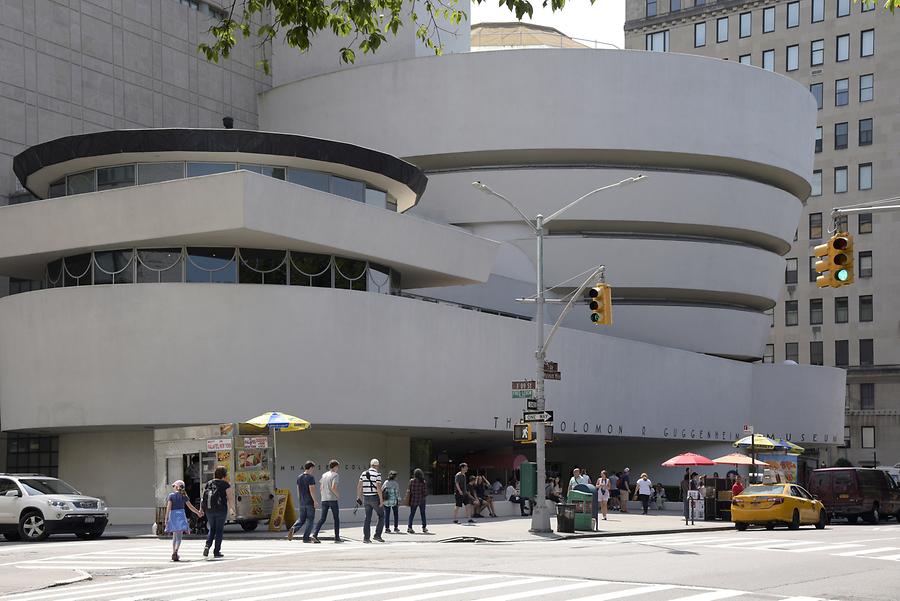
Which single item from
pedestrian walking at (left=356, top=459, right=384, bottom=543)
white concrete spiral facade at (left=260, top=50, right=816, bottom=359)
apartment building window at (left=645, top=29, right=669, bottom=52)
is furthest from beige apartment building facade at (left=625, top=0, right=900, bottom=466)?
pedestrian walking at (left=356, top=459, right=384, bottom=543)

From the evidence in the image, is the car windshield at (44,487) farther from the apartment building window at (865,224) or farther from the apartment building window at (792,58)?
the apartment building window at (792,58)

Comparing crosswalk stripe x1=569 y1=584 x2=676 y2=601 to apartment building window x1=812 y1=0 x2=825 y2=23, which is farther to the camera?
apartment building window x1=812 y1=0 x2=825 y2=23

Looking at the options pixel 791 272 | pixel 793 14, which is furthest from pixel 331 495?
pixel 793 14

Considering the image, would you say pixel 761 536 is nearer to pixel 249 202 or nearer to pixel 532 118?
pixel 249 202

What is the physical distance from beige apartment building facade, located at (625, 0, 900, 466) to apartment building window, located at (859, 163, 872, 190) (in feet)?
0.36

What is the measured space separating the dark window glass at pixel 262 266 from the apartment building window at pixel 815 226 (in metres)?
69.4

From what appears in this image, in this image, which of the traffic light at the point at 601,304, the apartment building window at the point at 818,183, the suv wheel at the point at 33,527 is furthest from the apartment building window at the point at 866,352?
the suv wheel at the point at 33,527

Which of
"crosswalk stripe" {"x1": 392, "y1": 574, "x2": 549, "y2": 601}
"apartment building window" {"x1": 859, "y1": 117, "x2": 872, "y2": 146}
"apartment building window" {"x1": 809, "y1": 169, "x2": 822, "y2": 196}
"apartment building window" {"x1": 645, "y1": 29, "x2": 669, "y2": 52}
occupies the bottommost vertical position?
"crosswalk stripe" {"x1": 392, "y1": 574, "x2": 549, "y2": 601}

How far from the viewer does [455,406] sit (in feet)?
159

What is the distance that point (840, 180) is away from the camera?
101 m

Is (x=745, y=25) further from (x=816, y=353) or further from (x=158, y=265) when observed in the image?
(x=158, y=265)

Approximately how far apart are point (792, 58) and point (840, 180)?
11.5 meters

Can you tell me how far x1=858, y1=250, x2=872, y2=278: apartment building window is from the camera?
325 feet

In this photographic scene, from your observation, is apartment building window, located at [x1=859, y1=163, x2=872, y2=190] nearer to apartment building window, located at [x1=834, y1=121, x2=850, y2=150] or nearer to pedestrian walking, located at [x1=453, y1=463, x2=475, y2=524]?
apartment building window, located at [x1=834, y1=121, x2=850, y2=150]
